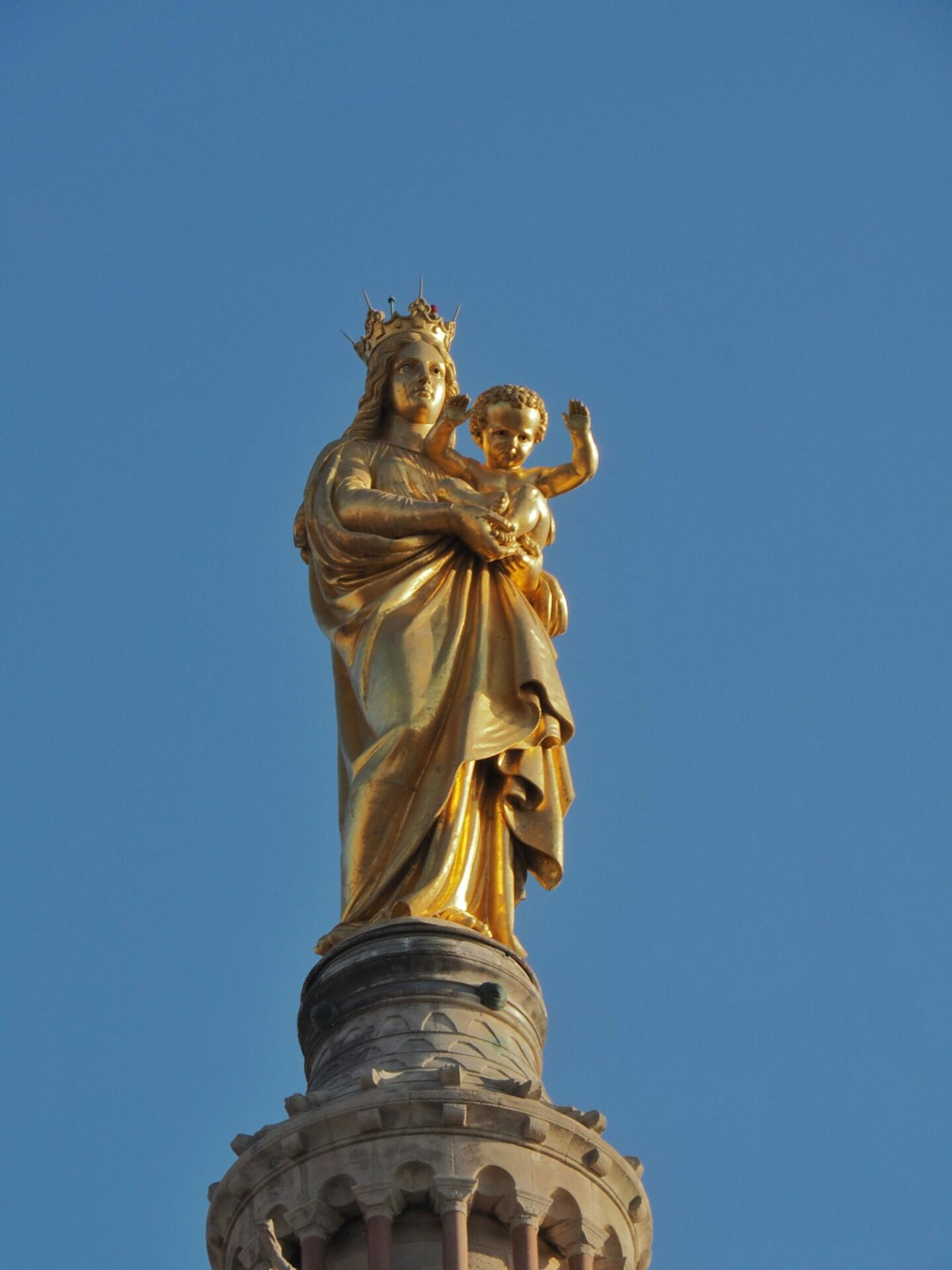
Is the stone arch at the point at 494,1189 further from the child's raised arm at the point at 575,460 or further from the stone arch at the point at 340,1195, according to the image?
the child's raised arm at the point at 575,460

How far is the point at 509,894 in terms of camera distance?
2116 centimetres

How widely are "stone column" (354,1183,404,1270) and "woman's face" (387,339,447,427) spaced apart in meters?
8.15

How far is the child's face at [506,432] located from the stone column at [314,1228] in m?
7.59

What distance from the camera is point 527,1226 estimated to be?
1780 centimetres

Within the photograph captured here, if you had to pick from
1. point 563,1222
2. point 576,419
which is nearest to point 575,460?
point 576,419

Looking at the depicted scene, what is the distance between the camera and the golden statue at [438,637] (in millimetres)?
21031

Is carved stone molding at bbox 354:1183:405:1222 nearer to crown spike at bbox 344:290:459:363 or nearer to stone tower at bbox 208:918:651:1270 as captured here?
stone tower at bbox 208:918:651:1270

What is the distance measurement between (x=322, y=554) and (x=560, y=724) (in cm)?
240

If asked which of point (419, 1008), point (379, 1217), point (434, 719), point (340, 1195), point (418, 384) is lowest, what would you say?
point (379, 1217)

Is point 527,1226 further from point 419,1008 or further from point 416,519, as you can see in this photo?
point 416,519

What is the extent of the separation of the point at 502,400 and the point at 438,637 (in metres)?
2.45

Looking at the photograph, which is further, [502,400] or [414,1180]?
[502,400]

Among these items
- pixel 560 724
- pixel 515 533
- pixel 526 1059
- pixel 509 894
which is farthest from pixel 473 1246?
pixel 515 533

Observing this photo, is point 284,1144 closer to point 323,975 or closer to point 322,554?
point 323,975
